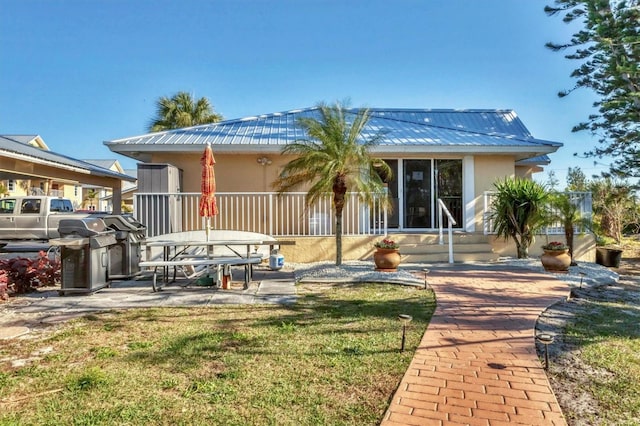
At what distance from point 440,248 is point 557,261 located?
2.81 m

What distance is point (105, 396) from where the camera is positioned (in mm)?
2959

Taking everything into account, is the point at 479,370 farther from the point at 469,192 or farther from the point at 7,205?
the point at 7,205

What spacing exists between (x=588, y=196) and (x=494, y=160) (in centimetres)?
270

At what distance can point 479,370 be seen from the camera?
11.1 ft

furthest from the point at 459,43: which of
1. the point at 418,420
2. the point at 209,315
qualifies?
the point at 418,420

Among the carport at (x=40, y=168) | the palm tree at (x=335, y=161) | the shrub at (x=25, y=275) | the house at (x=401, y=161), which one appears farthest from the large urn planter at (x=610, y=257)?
the carport at (x=40, y=168)

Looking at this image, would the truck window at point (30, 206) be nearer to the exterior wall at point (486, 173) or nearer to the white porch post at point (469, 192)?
the white porch post at point (469, 192)

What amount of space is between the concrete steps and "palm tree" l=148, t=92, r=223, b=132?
15348 mm

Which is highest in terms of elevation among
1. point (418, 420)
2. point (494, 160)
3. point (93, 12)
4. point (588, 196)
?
point (93, 12)

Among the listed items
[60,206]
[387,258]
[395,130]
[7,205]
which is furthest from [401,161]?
[7,205]

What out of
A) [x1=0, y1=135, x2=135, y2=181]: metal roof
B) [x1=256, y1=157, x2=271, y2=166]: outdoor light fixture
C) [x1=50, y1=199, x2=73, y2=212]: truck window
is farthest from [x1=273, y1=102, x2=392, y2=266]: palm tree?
[x1=50, y1=199, x2=73, y2=212]: truck window

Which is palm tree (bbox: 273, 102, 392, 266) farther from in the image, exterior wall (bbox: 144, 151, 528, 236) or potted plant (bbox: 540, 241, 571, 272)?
potted plant (bbox: 540, 241, 571, 272)

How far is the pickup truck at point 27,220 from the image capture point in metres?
14.2

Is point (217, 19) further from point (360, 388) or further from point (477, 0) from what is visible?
point (360, 388)
